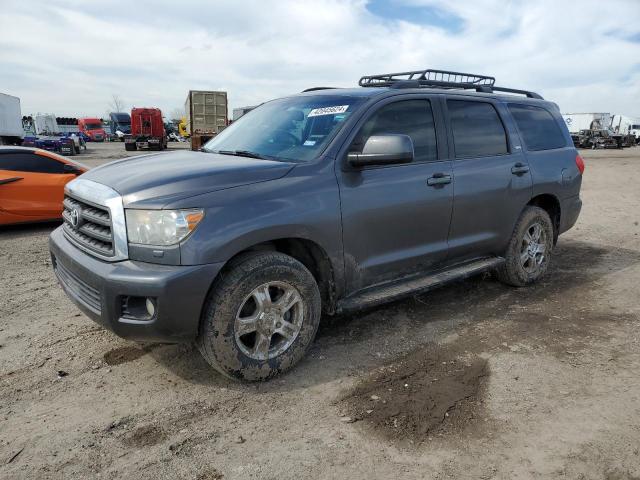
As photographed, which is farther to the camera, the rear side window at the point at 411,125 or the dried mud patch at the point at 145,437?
the rear side window at the point at 411,125

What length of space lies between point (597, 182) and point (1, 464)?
16477 millimetres

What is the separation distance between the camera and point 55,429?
108 inches

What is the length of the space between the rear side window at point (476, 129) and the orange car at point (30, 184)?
619cm

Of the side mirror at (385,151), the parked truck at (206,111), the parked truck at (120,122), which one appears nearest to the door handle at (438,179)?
the side mirror at (385,151)

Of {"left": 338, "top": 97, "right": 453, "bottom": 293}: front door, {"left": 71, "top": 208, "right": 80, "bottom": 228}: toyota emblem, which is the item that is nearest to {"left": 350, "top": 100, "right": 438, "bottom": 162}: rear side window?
{"left": 338, "top": 97, "right": 453, "bottom": 293}: front door

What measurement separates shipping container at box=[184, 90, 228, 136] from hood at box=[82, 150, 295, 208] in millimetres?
24354

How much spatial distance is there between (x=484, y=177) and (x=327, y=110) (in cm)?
158

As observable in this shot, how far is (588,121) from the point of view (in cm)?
4734

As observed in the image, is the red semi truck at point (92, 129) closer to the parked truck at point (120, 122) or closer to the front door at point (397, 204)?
the parked truck at point (120, 122)

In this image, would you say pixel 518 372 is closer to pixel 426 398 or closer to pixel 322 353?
pixel 426 398

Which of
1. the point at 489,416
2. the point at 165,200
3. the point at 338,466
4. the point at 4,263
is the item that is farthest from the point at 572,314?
the point at 4,263

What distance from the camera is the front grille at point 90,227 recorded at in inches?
118

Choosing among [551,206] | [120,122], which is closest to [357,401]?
[551,206]

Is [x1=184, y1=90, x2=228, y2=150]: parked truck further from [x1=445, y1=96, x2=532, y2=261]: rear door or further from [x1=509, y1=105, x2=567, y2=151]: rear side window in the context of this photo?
[x1=445, y1=96, x2=532, y2=261]: rear door
